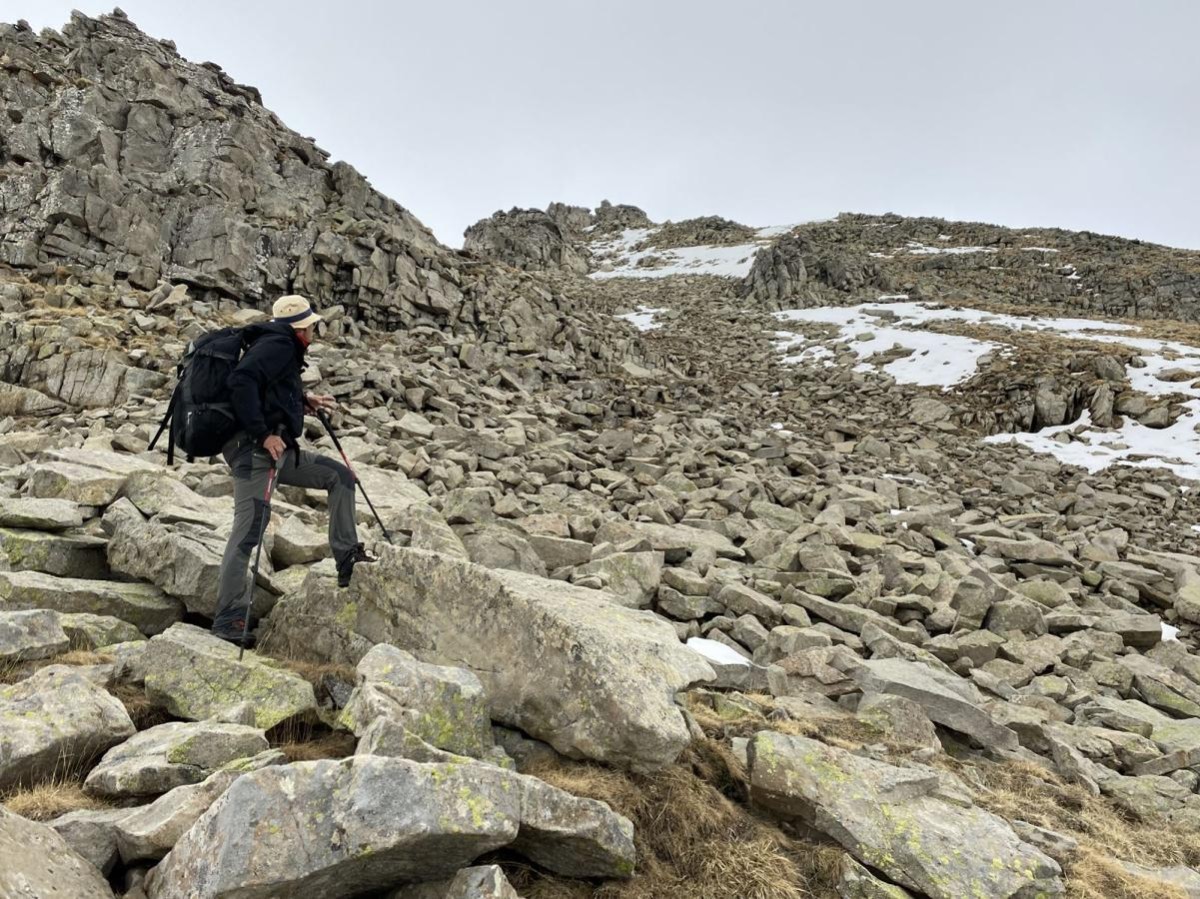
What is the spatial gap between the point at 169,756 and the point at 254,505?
289 cm

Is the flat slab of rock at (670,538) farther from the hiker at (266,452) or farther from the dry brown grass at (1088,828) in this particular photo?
the hiker at (266,452)

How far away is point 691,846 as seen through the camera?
4.44 m

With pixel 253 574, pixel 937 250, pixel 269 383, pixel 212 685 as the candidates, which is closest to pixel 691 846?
pixel 212 685

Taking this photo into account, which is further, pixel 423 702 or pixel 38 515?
pixel 38 515

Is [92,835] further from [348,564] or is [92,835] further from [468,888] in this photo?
[348,564]

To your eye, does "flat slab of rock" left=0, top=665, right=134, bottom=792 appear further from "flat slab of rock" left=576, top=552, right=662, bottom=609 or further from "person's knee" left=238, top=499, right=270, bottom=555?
"flat slab of rock" left=576, top=552, right=662, bottom=609

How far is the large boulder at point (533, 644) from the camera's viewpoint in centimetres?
490

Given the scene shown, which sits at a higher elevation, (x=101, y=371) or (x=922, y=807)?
(x=101, y=371)

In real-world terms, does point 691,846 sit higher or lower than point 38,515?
lower

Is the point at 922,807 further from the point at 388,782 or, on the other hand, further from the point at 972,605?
the point at 972,605

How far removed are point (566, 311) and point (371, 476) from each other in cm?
2389

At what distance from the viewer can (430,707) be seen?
181 inches

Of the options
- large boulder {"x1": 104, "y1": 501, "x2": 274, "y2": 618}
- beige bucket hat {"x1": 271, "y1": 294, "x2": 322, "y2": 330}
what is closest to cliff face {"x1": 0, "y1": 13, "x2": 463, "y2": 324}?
large boulder {"x1": 104, "y1": 501, "x2": 274, "y2": 618}

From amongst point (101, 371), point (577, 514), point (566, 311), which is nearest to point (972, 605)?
point (577, 514)
